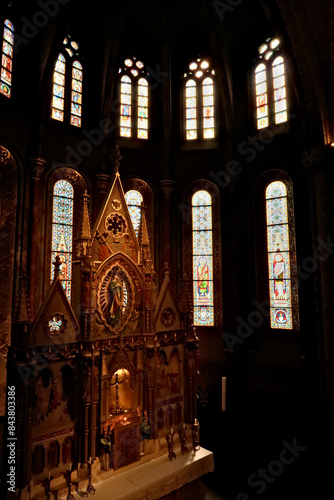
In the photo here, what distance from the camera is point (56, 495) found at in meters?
5.51

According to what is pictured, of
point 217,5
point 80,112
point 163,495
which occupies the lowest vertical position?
point 163,495

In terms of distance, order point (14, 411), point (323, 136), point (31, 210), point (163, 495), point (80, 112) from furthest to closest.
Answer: point (80, 112) < point (31, 210) < point (323, 136) < point (163, 495) < point (14, 411)

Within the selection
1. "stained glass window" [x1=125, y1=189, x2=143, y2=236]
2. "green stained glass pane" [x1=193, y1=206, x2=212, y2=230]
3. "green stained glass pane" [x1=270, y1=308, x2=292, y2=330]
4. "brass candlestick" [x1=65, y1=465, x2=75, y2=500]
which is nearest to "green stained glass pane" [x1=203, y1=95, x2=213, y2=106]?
"green stained glass pane" [x1=193, y1=206, x2=212, y2=230]

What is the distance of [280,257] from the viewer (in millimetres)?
11117

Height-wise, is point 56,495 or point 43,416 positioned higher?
point 43,416

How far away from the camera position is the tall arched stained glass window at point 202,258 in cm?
1200

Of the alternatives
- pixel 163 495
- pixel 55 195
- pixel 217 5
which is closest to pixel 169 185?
pixel 55 195

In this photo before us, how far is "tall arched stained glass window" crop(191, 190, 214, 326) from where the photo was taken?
472 inches

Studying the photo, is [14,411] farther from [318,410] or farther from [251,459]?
[318,410]

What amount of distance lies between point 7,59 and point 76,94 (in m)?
2.30

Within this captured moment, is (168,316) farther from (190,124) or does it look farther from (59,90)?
(59,90)

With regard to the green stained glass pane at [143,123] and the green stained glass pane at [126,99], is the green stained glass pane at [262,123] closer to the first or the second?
the green stained glass pane at [143,123]

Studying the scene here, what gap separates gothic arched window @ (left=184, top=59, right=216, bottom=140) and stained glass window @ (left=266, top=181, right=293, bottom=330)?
10.7 ft

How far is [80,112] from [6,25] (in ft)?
9.89
